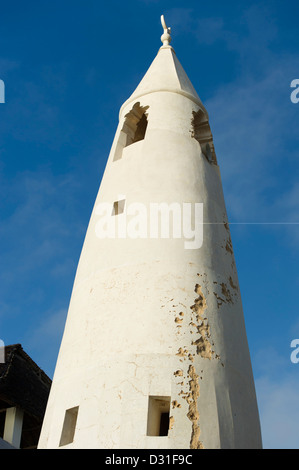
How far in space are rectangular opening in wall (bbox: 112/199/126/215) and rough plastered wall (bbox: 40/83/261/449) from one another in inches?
6.5

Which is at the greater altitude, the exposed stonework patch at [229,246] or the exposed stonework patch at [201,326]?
the exposed stonework patch at [229,246]

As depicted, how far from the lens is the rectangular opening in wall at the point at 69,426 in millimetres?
9938

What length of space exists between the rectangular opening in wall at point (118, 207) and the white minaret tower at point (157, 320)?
3 centimetres

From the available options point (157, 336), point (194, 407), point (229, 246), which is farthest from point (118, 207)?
point (194, 407)

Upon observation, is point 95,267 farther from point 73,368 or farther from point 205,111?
point 205,111

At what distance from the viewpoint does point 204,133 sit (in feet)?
49.6

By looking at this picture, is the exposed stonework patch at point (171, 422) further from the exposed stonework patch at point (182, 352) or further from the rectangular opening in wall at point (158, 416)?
the exposed stonework patch at point (182, 352)

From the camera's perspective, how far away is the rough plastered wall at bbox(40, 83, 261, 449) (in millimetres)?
9367

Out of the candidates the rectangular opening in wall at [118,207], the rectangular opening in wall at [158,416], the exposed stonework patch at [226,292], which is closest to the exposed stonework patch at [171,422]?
the rectangular opening in wall at [158,416]

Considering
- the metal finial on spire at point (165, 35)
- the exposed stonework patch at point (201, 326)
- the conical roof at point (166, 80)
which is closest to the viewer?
the exposed stonework patch at point (201, 326)

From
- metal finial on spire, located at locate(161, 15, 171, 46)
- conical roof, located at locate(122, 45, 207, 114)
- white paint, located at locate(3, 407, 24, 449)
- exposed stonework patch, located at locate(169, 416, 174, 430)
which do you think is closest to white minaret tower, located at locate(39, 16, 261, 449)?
exposed stonework patch, located at locate(169, 416, 174, 430)

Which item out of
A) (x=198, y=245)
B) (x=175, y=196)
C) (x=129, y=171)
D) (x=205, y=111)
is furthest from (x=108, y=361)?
(x=205, y=111)

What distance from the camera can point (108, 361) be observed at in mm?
10008
